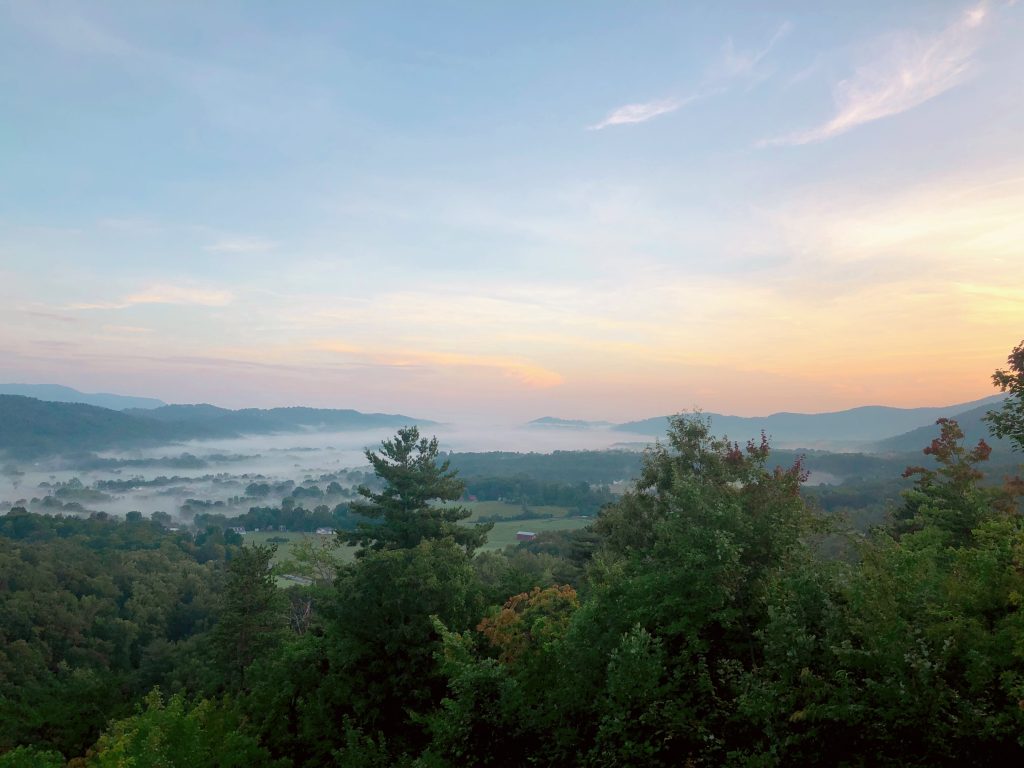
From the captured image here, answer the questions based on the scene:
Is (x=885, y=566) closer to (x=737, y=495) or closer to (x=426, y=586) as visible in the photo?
(x=737, y=495)

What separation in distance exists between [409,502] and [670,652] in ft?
57.7

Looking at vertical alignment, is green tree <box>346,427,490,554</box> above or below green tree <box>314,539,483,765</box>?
above

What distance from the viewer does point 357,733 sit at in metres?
15.0

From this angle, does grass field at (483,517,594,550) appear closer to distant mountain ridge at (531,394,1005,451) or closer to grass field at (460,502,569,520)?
grass field at (460,502,569,520)

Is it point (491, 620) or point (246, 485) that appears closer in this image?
point (491, 620)

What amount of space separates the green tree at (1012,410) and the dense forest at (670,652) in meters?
0.05


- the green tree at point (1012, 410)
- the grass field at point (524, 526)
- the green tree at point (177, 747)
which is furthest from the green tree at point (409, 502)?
the grass field at point (524, 526)

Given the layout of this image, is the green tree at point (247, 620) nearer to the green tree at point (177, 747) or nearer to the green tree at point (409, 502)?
the green tree at point (409, 502)

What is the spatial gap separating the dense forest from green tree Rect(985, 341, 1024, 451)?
0.05 m

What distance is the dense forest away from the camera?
25.9 feet

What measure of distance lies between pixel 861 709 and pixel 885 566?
2.59 m

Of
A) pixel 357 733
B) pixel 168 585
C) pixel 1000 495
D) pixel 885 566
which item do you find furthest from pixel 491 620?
pixel 168 585

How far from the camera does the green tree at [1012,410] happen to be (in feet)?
39.0

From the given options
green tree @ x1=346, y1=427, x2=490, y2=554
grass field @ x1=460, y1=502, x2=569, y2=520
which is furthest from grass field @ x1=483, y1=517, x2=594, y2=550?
green tree @ x1=346, y1=427, x2=490, y2=554
